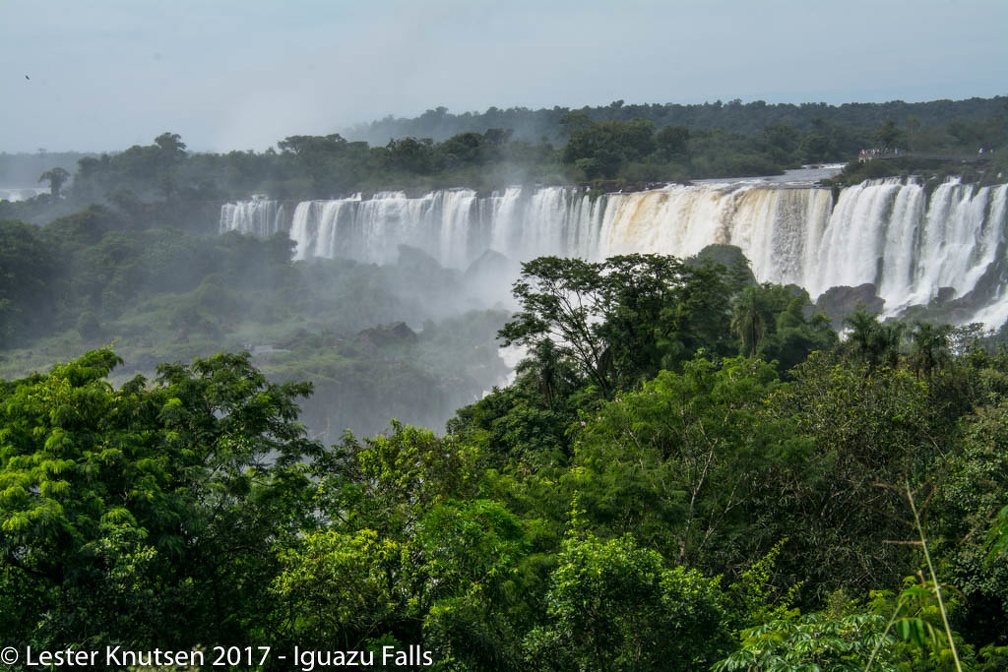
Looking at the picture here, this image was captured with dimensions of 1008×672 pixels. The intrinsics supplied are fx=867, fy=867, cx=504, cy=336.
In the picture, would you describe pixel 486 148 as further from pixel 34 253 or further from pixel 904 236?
pixel 904 236

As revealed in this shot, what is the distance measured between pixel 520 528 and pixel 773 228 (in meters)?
25.3

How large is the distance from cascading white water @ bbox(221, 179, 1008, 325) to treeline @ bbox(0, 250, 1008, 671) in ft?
52.6

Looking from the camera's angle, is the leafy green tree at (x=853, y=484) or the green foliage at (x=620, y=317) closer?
the leafy green tree at (x=853, y=484)

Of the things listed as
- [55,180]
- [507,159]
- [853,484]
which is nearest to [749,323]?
[853,484]

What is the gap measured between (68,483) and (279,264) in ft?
133

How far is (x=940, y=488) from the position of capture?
9102mm

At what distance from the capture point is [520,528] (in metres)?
8.00

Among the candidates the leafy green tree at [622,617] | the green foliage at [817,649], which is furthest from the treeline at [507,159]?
the green foliage at [817,649]

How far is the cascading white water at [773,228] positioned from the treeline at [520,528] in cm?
1602

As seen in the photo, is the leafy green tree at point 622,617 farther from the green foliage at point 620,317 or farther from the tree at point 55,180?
the tree at point 55,180

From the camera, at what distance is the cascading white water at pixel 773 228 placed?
2705 cm

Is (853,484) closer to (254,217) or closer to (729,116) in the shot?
(254,217)

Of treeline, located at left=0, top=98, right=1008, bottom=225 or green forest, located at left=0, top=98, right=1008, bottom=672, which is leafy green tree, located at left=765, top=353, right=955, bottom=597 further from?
treeline, located at left=0, top=98, right=1008, bottom=225

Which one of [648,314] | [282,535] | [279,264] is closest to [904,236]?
[648,314]
